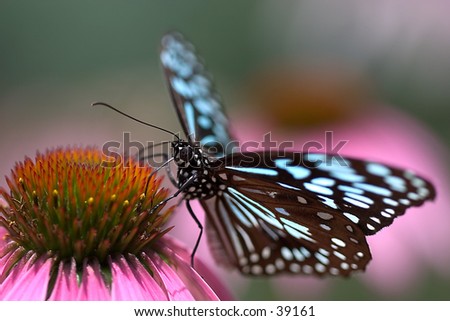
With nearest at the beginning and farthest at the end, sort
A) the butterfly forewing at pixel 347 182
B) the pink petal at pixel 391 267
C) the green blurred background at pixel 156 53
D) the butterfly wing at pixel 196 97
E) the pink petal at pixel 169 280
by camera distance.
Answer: the pink petal at pixel 169 280 → the butterfly forewing at pixel 347 182 → the butterfly wing at pixel 196 97 → the pink petal at pixel 391 267 → the green blurred background at pixel 156 53

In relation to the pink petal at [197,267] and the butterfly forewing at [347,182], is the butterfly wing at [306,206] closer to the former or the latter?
the butterfly forewing at [347,182]

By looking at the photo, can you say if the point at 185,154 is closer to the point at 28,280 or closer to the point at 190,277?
the point at 190,277

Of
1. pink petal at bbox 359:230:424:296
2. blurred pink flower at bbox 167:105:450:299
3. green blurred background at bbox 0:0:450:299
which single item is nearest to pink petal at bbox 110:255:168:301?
blurred pink flower at bbox 167:105:450:299

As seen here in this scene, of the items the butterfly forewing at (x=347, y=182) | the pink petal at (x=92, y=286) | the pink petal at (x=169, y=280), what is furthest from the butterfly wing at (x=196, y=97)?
the pink petal at (x=92, y=286)

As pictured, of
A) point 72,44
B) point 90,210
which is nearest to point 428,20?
point 72,44

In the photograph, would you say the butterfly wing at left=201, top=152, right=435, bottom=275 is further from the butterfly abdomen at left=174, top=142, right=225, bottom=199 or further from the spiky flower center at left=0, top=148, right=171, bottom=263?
the spiky flower center at left=0, top=148, right=171, bottom=263
